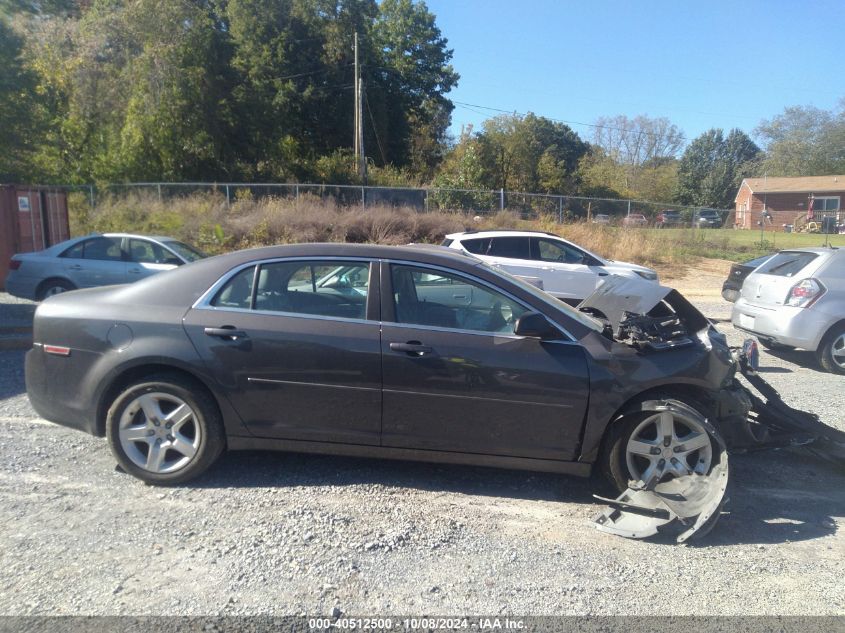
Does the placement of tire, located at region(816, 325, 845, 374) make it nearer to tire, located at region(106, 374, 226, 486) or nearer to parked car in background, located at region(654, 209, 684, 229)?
tire, located at region(106, 374, 226, 486)

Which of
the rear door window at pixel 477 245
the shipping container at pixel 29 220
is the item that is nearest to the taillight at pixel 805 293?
the rear door window at pixel 477 245

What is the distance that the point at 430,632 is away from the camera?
2932 millimetres

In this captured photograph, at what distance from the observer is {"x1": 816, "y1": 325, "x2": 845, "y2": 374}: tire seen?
315 inches

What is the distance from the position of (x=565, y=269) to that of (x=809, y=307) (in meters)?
5.18

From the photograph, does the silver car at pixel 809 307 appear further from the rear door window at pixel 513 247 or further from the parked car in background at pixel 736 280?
the rear door window at pixel 513 247

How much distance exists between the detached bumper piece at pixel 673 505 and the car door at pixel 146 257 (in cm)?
923

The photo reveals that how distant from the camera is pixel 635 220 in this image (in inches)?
1006

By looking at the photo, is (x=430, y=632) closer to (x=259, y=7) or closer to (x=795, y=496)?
(x=795, y=496)

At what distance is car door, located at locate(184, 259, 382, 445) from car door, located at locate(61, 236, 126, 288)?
25.4ft

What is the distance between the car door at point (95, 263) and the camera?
1097 centimetres

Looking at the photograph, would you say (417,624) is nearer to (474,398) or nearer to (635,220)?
(474,398)

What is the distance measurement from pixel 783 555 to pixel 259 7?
1500 inches

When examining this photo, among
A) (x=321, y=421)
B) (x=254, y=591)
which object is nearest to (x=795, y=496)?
(x=321, y=421)

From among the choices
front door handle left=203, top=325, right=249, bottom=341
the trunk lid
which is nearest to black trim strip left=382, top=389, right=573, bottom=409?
front door handle left=203, top=325, right=249, bottom=341
